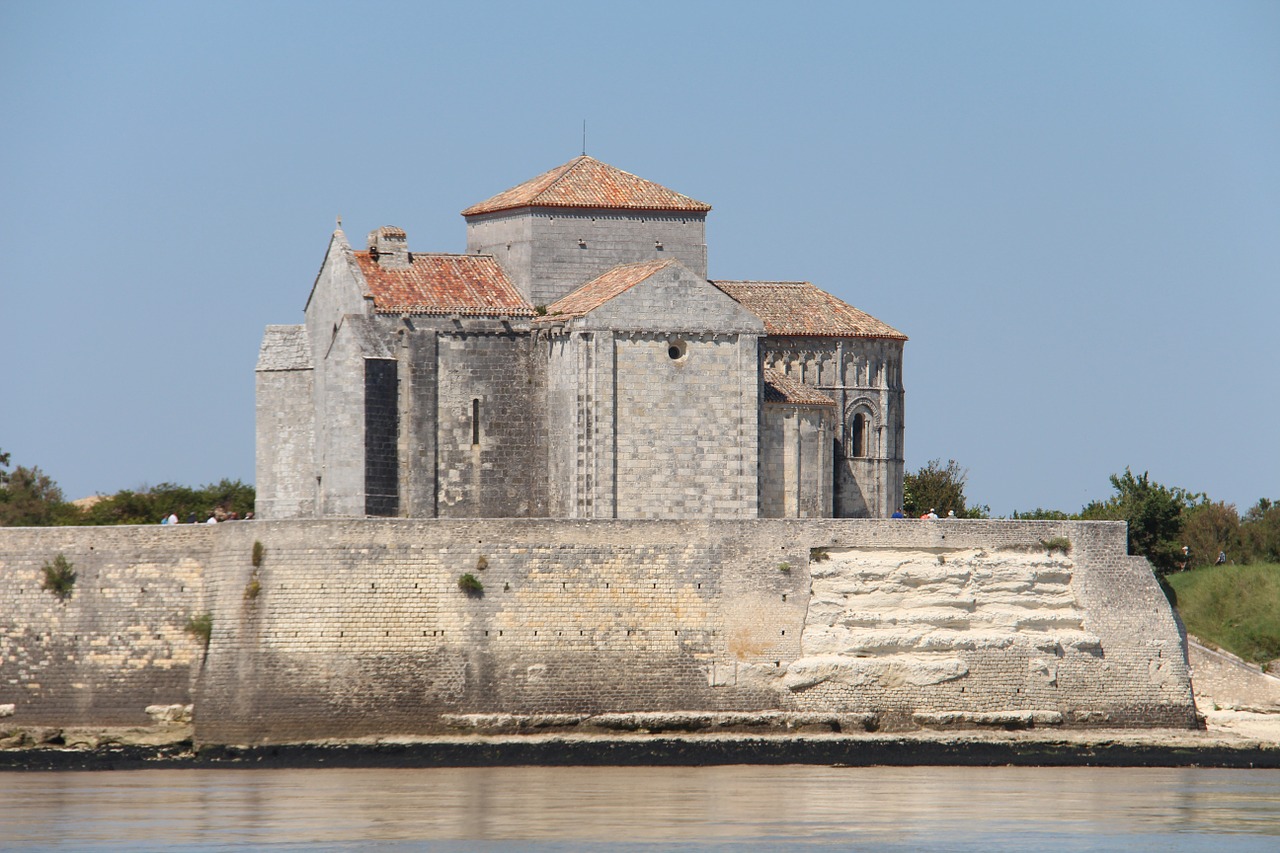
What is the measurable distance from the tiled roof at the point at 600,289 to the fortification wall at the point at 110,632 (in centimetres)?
739

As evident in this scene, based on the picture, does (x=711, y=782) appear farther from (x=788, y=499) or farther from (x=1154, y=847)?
(x=788, y=499)

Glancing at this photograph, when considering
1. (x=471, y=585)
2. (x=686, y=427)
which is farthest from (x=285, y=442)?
(x=471, y=585)

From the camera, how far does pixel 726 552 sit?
35.5 meters

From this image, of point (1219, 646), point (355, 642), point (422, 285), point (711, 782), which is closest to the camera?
point (711, 782)

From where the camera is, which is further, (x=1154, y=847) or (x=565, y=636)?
(x=565, y=636)

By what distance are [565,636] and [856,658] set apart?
4532mm

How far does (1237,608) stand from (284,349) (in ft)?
61.6

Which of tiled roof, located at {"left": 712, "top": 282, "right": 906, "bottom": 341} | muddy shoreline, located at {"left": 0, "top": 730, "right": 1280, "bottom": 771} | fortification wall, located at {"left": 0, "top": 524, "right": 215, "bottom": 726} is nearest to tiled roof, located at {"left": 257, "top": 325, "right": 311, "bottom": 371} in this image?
fortification wall, located at {"left": 0, "top": 524, "right": 215, "bottom": 726}

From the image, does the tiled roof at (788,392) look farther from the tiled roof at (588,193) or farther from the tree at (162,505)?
the tree at (162,505)

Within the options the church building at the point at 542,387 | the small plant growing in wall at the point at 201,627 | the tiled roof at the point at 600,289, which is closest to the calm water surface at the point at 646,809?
the small plant growing in wall at the point at 201,627

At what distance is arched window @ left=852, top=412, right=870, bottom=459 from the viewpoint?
4394 cm

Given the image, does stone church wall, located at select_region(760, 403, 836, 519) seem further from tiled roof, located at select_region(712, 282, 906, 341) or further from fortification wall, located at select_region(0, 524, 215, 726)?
fortification wall, located at select_region(0, 524, 215, 726)

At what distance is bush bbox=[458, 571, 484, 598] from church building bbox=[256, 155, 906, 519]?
4014mm

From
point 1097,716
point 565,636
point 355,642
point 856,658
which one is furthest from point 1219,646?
point 355,642
